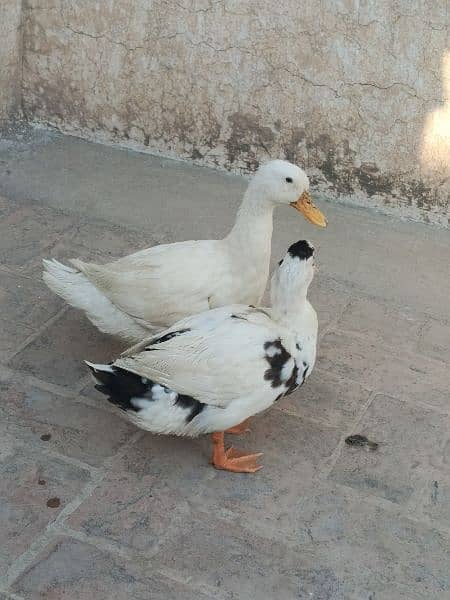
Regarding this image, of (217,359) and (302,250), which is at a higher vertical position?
(302,250)

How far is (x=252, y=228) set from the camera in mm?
3973

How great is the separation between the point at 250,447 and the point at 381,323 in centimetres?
104

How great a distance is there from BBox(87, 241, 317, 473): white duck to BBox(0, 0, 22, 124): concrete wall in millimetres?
2786

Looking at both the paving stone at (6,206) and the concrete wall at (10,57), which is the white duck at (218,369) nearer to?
the paving stone at (6,206)

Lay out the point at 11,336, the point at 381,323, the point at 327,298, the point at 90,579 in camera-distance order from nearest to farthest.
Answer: the point at 90,579
the point at 11,336
the point at 381,323
the point at 327,298

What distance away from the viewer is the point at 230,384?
342 cm

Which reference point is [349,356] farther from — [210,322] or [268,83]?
[268,83]

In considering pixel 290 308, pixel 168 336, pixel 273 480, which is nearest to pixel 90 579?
pixel 273 480

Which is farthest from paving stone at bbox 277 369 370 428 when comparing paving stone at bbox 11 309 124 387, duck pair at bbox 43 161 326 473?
paving stone at bbox 11 309 124 387

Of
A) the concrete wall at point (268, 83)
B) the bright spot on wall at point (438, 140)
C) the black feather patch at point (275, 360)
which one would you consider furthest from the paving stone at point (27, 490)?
the bright spot on wall at point (438, 140)

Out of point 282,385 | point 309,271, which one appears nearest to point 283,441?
point 282,385

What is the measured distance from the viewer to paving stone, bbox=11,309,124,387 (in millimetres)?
4047

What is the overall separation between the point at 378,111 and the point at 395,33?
0.40 metres

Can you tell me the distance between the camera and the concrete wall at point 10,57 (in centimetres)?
565
